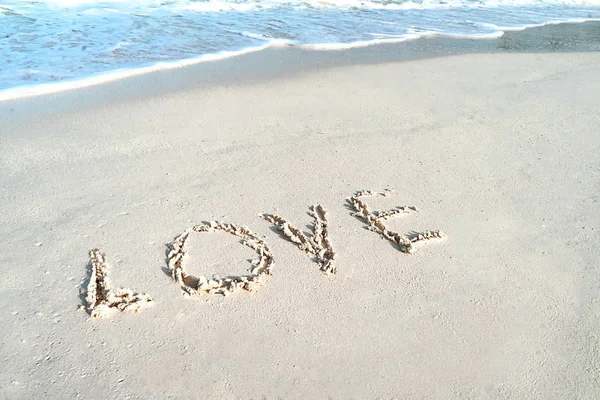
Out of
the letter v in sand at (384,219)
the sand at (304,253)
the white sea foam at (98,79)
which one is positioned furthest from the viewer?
the white sea foam at (98,79)

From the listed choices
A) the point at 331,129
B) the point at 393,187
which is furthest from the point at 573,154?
the point at 331,129

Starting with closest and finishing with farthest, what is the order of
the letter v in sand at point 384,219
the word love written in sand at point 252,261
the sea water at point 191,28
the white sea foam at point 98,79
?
the word love written in sand at point 252,261, the letter v in sand at point 384,219, the white sea foam at point 98,79, the sea water at point 191,28

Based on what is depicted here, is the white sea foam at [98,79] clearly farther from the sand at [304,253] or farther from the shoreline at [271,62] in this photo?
the sand at [304,253]

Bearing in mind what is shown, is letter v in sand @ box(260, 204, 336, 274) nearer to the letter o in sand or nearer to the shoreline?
the letter o in sand

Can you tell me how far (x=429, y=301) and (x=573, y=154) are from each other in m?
2.05

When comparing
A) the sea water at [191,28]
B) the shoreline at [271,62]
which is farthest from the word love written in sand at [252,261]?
the sea water at [191,28]

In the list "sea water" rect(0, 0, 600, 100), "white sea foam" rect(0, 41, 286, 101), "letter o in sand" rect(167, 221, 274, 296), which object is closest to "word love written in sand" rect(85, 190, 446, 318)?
"letter o in sand" rect(167, 221, 274, 296)

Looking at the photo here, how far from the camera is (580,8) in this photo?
32.9 ft

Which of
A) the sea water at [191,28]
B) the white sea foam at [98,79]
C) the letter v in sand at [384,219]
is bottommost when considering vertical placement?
the letter v in sand at [384,219]

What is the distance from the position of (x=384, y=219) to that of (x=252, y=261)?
80cm

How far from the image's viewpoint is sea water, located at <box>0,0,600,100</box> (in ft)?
17.1

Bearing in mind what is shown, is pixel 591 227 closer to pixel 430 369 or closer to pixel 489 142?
pixel 489 142

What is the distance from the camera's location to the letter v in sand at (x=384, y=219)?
2.72 metres

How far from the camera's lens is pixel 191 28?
6.86m
